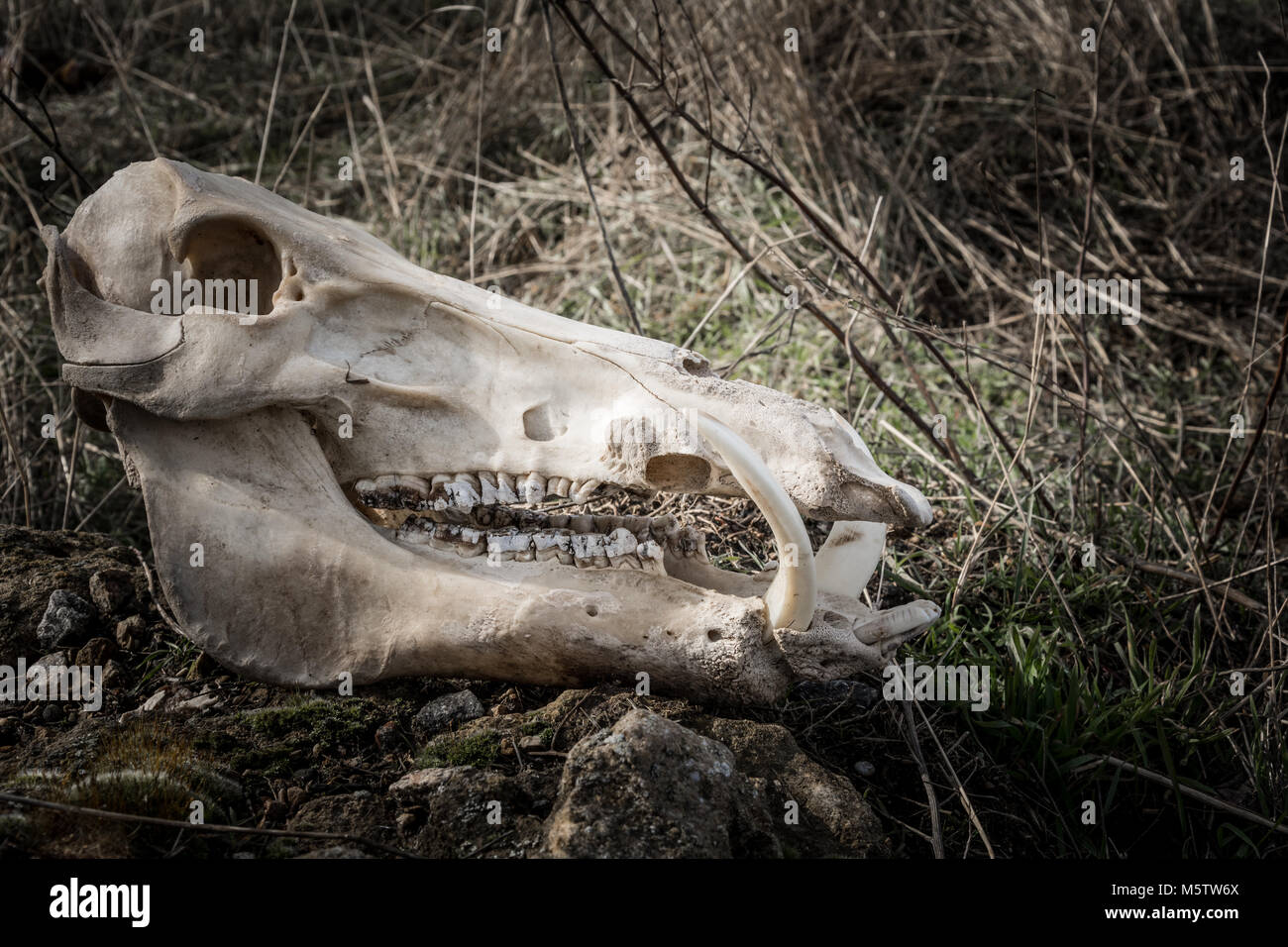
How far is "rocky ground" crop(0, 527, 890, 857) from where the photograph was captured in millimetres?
2312

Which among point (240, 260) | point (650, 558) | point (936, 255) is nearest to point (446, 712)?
point (650, 558)

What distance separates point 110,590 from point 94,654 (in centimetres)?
26

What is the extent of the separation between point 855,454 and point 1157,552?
2.29 metres

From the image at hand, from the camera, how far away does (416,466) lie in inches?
110

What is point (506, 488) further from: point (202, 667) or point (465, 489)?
point (202, 667)

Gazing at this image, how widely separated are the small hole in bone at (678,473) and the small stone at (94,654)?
5.74 feet

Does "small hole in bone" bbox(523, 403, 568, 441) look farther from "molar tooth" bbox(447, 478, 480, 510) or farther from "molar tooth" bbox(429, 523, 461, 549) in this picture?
"molar tooth" bbox(429, 523, 461, 549)

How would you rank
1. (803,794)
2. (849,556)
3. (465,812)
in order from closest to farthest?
(465,812)
(803,794)
(849,556)

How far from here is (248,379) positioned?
279 centimetres

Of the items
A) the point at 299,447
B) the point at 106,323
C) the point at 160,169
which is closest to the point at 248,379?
→ the point at 299,447

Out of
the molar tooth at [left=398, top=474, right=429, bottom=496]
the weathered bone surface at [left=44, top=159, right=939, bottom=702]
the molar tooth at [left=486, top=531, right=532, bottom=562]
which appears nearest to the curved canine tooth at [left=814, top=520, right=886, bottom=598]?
the weathered bone surface at [left=44, top=159, right=939, bottom=702]

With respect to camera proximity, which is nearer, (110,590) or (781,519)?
(781,519)

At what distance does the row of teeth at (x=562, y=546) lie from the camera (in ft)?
9.11

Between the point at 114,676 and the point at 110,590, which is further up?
the point at 110,590
